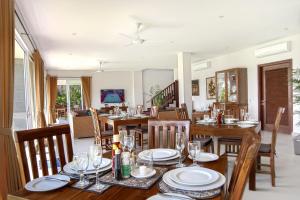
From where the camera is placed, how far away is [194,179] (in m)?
1.26

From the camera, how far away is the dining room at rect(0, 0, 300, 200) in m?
1.30

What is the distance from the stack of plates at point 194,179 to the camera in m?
1.17

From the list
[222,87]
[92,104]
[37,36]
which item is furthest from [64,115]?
[222,87]

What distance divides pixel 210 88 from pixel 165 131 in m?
7.10

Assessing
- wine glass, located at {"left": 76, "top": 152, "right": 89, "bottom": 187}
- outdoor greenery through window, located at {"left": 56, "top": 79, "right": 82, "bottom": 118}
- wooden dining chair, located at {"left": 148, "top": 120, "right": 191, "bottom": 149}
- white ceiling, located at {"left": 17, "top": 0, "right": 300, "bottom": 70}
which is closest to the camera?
wine glass, located at {"left": 76, "top": 152, "right": 89, "bottom": 187}

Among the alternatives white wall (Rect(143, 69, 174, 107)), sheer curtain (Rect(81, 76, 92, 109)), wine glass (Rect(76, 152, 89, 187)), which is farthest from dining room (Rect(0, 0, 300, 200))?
white wall (Rect(143, 69, 174, 107))

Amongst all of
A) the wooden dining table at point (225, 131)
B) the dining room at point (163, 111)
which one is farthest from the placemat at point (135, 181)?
the wooden dining table at point (225, 131)

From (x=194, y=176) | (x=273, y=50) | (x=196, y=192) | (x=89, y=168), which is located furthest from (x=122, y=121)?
(x=273, y=50)

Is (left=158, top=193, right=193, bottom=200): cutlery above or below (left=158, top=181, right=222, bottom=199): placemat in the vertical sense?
above

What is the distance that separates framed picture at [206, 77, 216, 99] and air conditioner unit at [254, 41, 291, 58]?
82.9 inches

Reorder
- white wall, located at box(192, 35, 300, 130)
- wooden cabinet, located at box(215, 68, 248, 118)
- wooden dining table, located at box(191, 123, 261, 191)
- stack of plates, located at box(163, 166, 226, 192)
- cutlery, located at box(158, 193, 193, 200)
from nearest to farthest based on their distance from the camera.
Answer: cutlery, located at box(158, 193, 193, 200) < stack of plates, located at box(163, 166, 226, 192) < wooden dining table, located at box(191, 123, 261, 191) < white wall, located at box(192, 35, 300, 130) < wooden cabinet, located at box(215, 68, 248, 118)

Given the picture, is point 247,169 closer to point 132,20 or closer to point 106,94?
point 132,20

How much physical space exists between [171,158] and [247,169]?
67cm

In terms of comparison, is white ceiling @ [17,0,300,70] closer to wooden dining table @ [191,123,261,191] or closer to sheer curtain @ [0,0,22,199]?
sheer curtain @ [0,0,22,199]
